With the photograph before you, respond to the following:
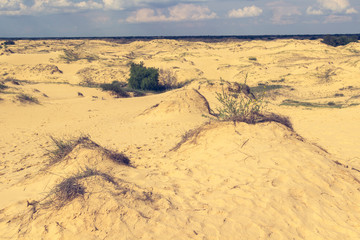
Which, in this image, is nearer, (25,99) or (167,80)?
(25,99)

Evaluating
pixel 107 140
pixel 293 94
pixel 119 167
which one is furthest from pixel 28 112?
pixel 293 94

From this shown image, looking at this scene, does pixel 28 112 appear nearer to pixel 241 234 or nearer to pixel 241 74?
pixel 241 234

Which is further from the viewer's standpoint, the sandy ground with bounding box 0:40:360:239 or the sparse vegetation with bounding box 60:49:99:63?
the sparse vegetation with bounding box 60:49:99:63

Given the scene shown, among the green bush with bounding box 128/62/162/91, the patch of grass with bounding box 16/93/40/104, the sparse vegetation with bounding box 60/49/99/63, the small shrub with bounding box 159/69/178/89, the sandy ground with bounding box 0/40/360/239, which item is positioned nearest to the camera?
the sandy ground with bounding box 0/40/360/239

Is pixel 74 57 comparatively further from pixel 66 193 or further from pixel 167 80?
pixel 66 193

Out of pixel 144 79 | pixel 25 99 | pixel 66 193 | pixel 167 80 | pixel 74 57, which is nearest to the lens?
pixel 66 193

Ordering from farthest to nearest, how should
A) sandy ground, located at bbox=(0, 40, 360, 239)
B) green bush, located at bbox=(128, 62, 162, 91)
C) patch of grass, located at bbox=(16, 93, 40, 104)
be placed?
green bush, located at bbox=(128, 62, 162, 91) → patch of grass, located at bbox=(16, 93, 40, 104) → sandy ground, located at bbox=(0, 40, 360, 239)

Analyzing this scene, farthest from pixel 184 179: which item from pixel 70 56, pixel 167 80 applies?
pixel 70 56

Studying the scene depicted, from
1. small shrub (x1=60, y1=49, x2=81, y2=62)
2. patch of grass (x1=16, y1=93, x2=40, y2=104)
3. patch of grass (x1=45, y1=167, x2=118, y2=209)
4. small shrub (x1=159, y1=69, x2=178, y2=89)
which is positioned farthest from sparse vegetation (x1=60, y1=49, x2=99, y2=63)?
patch of grass (x1=45, y1=167, x2=118, y2=209)

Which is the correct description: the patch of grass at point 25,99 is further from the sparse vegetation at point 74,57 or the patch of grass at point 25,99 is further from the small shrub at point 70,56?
the small shrub at point 70,56

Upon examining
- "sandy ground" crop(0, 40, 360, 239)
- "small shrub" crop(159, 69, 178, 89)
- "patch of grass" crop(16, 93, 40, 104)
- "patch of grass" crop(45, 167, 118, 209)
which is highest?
"patch of grass" crop(45, 167, 118, 209)

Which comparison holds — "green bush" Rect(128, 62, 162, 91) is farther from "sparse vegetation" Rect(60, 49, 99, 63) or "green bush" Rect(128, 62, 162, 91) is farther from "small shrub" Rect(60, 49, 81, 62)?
A: "small shrub" Rect(60, 49, 81, 62)

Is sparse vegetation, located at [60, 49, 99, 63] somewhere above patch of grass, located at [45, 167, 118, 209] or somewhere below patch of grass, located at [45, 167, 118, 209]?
below

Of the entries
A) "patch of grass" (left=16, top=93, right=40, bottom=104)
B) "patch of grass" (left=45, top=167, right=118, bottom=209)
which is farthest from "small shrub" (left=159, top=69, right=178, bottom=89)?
"patch of grass" (left=45, top=167, right=118, bottom=209)
